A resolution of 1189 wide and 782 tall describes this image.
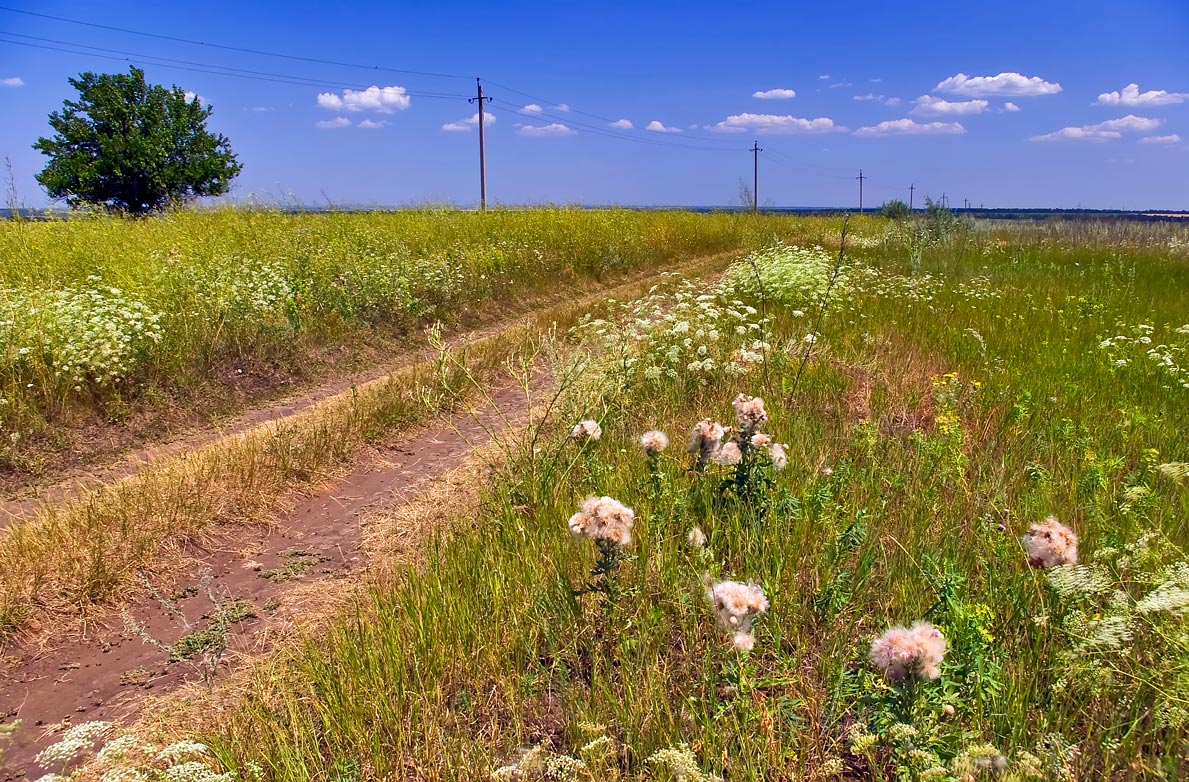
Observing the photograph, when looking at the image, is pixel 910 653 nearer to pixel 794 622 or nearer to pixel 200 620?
pixel 794 622

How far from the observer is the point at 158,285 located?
21.3ft

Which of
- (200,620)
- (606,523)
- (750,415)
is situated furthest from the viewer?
(200,620)

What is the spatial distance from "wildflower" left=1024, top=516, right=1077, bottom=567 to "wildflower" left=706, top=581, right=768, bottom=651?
76 cm

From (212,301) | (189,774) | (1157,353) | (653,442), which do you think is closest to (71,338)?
(212,301)

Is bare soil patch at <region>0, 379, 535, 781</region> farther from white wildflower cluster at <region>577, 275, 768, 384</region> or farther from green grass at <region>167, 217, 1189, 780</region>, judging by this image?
white wildflower cluster at <region>577, 275, 768, 384</region>

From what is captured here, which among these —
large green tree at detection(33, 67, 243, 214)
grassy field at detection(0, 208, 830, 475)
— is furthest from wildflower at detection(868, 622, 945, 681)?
large green tree at detection(33, 67, 243, 214)

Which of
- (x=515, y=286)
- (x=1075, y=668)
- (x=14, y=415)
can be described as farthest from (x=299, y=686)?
(x=515, y=286)

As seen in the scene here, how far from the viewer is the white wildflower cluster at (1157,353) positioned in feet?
14.8

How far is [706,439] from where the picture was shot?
261cm

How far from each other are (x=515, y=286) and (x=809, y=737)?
973 centimetres

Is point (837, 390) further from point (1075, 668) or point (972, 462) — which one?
point (1075, 668)

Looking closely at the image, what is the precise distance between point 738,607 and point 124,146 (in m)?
36.6

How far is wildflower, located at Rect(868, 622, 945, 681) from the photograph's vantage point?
1.34 meters

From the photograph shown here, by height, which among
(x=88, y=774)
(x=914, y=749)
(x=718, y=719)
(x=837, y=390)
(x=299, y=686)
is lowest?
(x=88, y=774)
